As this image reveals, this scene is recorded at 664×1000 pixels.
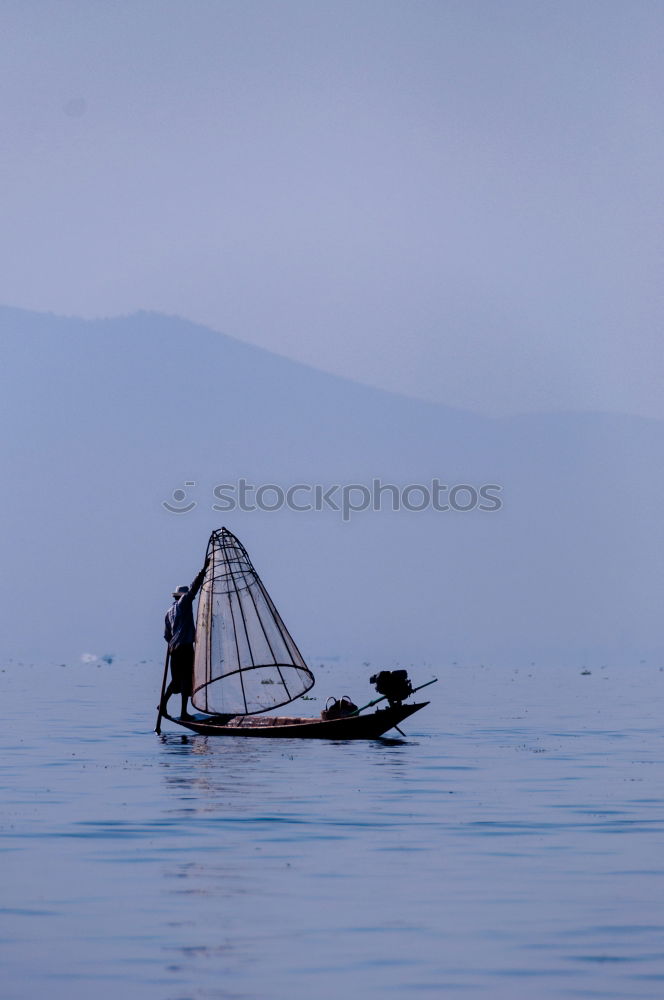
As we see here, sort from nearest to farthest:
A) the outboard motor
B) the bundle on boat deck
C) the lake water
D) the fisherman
A: 1. the lake water
2. the outboard motor
3. the bundle on boat deck
4. the fisherman

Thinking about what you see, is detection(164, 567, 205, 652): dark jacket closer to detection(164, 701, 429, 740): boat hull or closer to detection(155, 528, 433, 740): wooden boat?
detection(155, 528, 433, 740): wooden boat

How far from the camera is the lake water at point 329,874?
11.5 metres

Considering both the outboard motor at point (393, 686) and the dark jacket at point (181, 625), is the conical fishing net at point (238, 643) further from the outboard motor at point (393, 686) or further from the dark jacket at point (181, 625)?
the outboard motor at point (393, 686)

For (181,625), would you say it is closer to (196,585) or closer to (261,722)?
(196,585)

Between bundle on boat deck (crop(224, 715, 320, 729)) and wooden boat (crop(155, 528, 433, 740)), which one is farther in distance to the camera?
wooden boat (crop(155, 528, 433, 740))

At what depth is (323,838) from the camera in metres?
18.0

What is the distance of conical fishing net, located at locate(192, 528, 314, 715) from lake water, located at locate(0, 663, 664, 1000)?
4671 millimetres

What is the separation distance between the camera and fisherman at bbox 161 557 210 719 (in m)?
35.0

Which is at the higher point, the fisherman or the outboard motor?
the fisherman

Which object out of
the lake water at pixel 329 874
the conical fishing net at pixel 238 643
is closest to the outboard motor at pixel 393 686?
the lake water at pixel 329 874

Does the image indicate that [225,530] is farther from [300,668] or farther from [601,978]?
[601,978]

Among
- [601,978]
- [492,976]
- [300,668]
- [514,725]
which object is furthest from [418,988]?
[514,725]

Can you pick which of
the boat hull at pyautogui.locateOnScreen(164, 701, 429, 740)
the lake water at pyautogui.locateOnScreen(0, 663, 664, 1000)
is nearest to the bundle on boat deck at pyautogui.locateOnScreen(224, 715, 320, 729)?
the boat hull at pyautogui.locateOnScreen(164, 701, 429, 740)

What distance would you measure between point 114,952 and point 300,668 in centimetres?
2370
